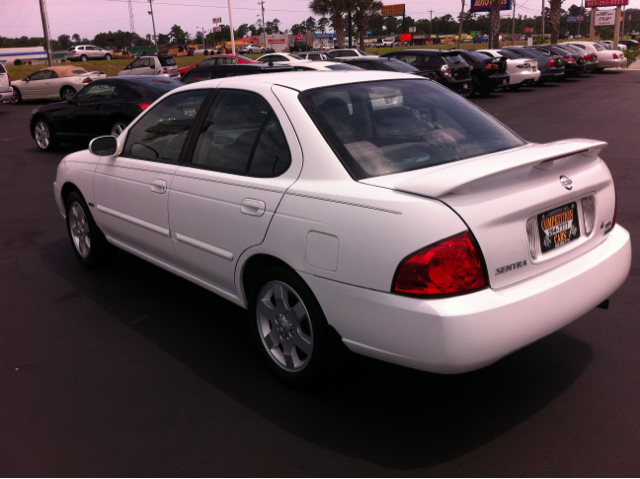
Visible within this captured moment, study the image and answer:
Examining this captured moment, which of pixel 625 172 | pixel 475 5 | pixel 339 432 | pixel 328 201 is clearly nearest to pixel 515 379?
pixel 339 432

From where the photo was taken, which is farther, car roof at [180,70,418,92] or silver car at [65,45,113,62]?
silver car at [65,45,113,62]

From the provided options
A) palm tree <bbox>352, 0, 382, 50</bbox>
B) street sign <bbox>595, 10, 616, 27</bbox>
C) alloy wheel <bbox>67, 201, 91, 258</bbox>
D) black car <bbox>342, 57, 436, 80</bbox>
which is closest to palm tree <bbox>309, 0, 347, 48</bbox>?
palm tree <bbox>352, 0, 382, 50</bbox>

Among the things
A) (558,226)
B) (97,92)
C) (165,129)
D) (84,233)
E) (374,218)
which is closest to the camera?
(374,218)

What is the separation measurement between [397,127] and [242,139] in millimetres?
935

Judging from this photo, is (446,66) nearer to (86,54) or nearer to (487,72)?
(487,72)

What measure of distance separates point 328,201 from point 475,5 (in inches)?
1836

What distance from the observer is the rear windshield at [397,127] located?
10.9 feet

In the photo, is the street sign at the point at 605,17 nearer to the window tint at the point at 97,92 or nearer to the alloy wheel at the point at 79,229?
the window tint at the point at 97,92

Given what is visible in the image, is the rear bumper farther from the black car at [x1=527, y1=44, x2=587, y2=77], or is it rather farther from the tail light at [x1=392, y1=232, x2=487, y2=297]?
the black car at [x1=527, y1=44, x2=587, y2=77]

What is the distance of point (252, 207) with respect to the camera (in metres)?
3.49

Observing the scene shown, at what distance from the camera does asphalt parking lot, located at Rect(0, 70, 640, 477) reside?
9.59ft

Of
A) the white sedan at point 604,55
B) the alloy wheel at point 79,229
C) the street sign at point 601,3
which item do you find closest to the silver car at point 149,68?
the white sedan at point 604,55

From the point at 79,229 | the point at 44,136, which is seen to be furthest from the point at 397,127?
the point at 44,136

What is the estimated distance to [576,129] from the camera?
13344 millimetres
